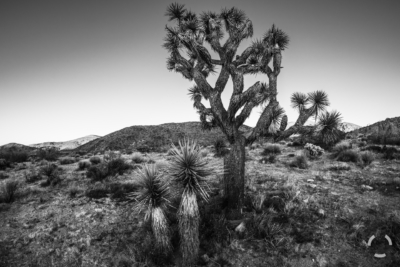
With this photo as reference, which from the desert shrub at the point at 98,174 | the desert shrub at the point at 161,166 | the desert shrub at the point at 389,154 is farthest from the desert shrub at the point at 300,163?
the desert shrub at the point at 98,174

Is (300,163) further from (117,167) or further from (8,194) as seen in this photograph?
(8,194)

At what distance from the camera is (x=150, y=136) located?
114 feet

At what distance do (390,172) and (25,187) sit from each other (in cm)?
1584

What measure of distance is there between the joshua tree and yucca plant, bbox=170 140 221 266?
199 cm

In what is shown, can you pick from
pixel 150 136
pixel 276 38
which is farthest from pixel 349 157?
pixel 150 136

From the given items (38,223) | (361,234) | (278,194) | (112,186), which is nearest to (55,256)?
(38,223)

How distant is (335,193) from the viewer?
662 cm

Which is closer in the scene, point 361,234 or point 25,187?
point 361,234

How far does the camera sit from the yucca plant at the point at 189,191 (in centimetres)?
409

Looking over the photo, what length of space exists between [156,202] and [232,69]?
488 centimetres

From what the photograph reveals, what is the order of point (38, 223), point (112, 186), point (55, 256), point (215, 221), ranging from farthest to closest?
1. point (112, 186)
2. point (38, 223)
3. point (215, 221)
4. point (55, 256)

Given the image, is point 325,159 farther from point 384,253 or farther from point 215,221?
point 215,221

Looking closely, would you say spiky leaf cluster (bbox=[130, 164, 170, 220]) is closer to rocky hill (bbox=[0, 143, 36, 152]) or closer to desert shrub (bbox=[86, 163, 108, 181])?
desert shrub (bbox=[86, 163, 108, 181])

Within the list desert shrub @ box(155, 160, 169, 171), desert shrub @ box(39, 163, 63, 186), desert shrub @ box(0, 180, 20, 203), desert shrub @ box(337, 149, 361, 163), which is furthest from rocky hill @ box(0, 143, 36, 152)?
desert shrub @ box(337, 149, 361, 163)
